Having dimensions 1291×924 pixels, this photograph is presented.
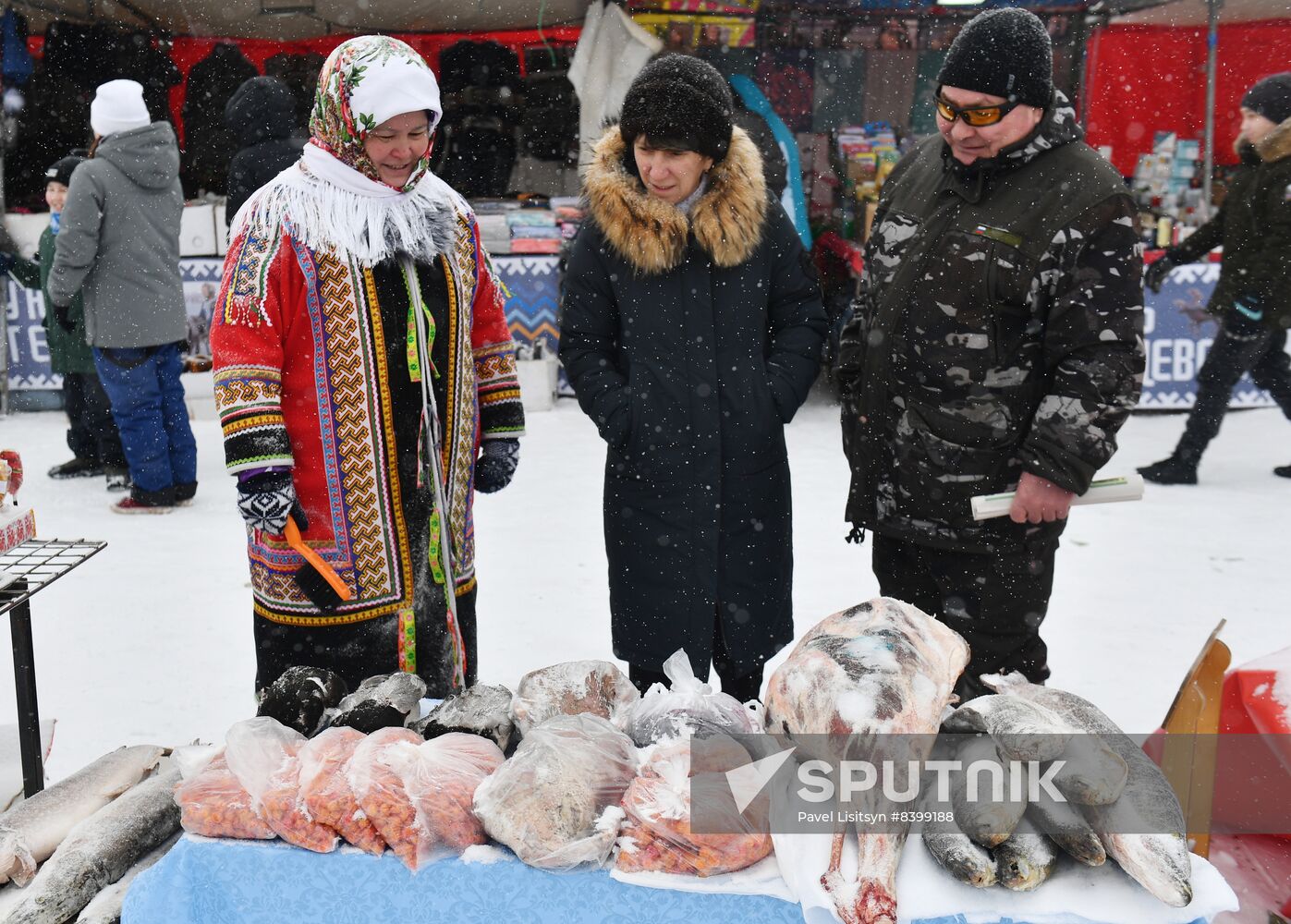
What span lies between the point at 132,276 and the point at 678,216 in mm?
3397

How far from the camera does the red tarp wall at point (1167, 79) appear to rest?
7.96 meters

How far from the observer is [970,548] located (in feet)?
7.63

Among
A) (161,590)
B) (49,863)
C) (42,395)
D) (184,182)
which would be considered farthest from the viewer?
(184,182)

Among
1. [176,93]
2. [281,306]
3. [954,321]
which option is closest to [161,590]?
[281,306]

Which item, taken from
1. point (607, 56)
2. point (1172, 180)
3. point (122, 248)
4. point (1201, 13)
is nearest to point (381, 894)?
point (122, 248)

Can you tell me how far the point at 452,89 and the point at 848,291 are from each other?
2.93 m

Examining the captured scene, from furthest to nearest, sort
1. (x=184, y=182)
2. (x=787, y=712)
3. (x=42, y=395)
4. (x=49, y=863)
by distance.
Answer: (x=184, y=182)
(x=42, y=395)
(x=49, y=863)
(x=787, y=712)

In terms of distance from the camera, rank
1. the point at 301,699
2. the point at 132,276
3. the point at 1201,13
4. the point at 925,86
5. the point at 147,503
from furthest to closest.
Result: the point at 1201,13 < the point at 925,86 < the point at 147,503 < the point at 132,276 < the point at 301,699

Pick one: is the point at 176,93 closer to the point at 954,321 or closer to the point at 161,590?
the point at 161,590

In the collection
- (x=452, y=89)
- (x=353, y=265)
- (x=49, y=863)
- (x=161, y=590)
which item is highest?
(x=452, y=89)

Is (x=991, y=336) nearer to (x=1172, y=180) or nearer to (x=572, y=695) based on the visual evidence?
(x=572, y=695)

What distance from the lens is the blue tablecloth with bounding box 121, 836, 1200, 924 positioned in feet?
4.68

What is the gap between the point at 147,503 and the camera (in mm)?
5023

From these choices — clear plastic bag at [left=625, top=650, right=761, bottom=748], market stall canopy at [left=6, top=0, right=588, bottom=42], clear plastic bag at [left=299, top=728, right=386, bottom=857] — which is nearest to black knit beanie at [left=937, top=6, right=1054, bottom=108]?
clear plastic bag at [left=625, top=650, right=761, bottom=748]
